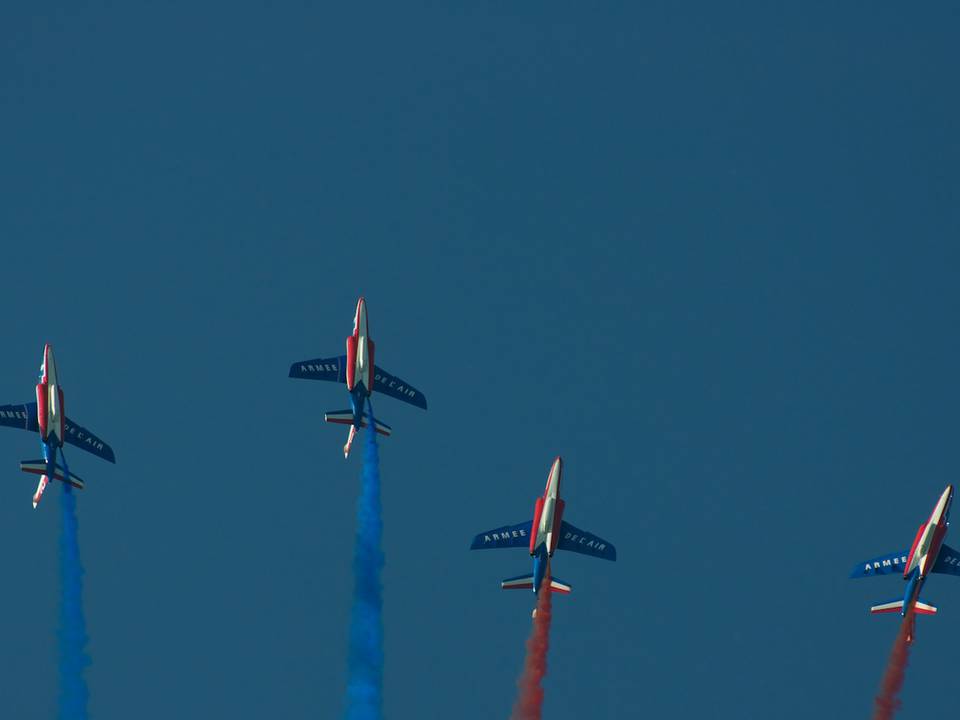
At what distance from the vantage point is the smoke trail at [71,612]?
397 feet

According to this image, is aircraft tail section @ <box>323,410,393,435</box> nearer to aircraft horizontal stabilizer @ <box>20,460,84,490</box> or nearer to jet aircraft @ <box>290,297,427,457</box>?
jet aircraft @ <box>290,297,427,457</box>

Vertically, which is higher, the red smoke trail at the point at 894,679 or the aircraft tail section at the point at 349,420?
the aircraft tail section at the point at 349,420

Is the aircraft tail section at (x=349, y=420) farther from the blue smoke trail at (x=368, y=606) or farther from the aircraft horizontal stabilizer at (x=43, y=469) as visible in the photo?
the aircraft horizontal stabilizer at (x=43, y=469)

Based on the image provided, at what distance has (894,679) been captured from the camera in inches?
4542

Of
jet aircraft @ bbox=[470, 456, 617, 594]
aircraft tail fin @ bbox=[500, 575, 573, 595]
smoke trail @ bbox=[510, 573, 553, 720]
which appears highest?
jet aircraft @ bbox=[470, 456, 617, 594]

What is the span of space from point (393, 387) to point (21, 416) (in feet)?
75.6

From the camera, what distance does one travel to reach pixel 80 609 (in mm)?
123812

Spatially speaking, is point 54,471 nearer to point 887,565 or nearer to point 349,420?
point 349,420

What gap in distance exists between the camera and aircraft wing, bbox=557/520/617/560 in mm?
116438

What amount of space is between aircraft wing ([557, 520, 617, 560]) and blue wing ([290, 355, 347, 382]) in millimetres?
18405

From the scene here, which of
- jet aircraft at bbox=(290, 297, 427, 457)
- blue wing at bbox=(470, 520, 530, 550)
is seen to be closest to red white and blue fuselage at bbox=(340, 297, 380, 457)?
jet aircraft at bbox=(290, 297, 427, 457)

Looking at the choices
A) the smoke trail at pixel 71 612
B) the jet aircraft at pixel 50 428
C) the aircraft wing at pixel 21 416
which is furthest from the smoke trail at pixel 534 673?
the aircraft wing at pixel 21 416

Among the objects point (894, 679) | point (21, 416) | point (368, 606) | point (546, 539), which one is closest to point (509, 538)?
point (546, 539)

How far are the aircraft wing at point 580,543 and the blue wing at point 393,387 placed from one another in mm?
16151
